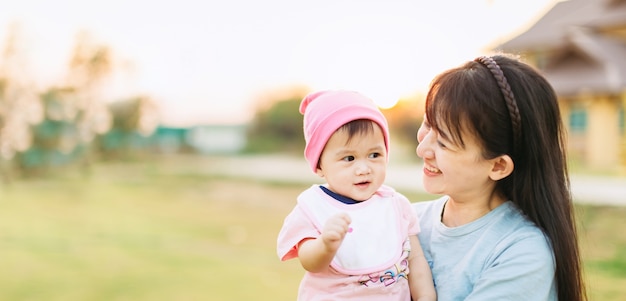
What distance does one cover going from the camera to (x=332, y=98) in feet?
5.91

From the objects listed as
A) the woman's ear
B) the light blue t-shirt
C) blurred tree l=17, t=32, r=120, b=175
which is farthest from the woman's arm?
blurred tree l=17, t=32, r=120, b=175

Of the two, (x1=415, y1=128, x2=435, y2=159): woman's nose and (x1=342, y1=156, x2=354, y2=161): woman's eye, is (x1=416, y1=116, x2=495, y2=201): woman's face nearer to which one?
(x1=415, y1=128, x2=435, y2=159): woman's nose

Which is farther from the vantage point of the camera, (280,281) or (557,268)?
(280,281)

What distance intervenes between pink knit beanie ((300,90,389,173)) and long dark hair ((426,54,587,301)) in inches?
6.1

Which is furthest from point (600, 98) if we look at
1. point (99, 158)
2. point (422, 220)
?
point (422, 220)

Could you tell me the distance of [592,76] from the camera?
42.5 ft

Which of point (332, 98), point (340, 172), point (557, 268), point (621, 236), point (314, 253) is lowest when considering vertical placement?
point (621, 236)

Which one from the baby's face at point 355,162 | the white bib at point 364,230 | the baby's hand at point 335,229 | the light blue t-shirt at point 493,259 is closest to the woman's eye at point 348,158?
the baby's face at point 355,162

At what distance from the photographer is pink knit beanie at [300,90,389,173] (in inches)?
69.1

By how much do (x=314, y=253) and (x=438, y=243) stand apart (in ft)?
1.34

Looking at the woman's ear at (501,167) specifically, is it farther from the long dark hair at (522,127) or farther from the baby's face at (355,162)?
the baby's face at (355,162)

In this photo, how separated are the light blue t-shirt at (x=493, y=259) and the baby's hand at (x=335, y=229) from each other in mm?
366

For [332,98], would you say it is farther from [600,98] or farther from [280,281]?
[600,98]

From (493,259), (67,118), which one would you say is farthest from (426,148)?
(67,118)
